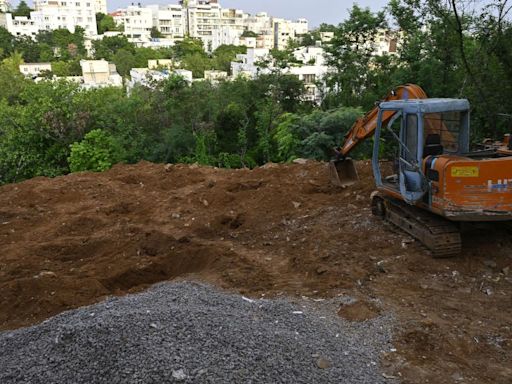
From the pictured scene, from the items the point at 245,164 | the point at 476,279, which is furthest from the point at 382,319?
the point at 245,164

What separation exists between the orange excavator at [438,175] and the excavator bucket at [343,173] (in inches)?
62.5

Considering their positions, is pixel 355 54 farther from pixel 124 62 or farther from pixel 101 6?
pixel 101 6

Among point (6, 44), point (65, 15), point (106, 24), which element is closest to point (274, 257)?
point (6, 44)

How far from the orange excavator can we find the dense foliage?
5948 mm

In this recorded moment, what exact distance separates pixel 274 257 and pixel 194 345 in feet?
10.2

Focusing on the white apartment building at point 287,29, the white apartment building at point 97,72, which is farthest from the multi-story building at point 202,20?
the white apartment building at point 97,72

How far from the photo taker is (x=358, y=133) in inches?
340

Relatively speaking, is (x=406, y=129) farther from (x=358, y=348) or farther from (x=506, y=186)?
(x=358, y=348)

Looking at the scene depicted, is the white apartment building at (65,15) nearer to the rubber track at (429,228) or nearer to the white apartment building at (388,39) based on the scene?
the white apartment building at (388,39)

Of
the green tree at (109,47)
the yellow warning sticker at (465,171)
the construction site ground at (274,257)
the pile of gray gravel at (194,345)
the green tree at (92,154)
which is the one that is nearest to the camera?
the pile of gray gravel at (194,345)

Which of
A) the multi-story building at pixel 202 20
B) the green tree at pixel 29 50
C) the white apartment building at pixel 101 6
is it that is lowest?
the green tree at pixel 29 50

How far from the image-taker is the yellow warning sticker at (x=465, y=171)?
19.7 feet

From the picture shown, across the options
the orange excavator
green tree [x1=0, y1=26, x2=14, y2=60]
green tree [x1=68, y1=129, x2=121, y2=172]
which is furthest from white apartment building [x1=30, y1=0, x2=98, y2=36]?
the orange excavator

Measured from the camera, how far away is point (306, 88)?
2191 cm
